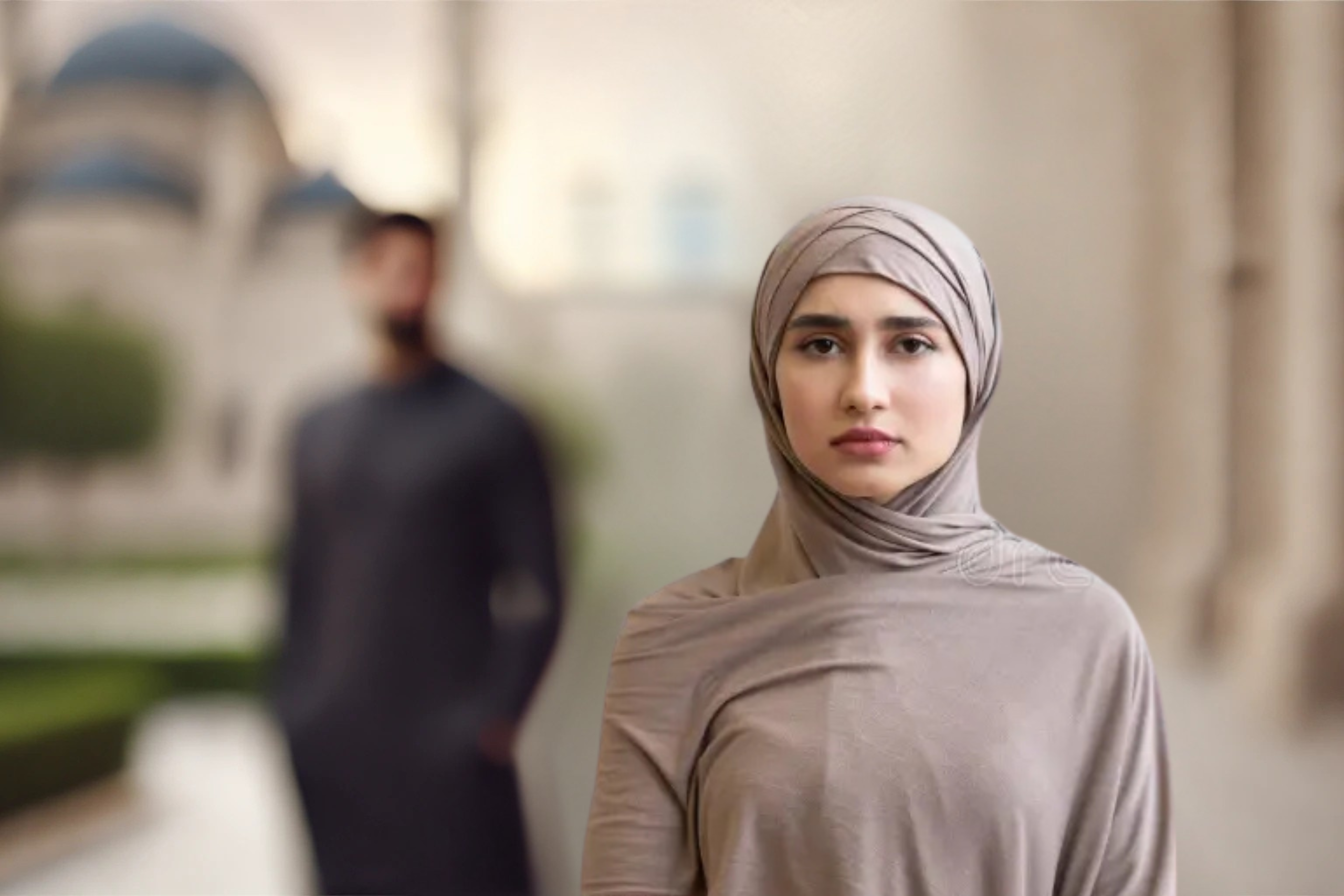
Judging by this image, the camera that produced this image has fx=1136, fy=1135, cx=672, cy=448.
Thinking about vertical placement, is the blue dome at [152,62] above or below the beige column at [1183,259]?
above

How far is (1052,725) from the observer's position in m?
1.07

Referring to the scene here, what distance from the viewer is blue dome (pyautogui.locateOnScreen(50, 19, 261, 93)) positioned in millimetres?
1788

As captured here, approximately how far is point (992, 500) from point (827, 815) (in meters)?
0.78

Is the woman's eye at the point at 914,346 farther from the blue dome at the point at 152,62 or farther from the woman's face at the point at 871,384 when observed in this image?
the blue dome at the point at 152,62

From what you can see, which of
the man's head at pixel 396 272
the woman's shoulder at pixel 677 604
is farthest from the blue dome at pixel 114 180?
the woman's shoulder at pixel 677 604

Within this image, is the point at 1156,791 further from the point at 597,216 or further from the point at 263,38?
the point at 263,38

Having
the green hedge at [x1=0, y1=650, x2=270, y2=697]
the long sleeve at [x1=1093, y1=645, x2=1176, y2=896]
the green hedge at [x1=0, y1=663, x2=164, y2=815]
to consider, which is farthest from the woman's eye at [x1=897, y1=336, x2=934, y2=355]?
the green hedge at [x1=0, y1=663, x2=164, y2=815]

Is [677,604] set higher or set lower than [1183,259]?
lower

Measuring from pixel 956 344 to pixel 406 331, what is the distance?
98 cm

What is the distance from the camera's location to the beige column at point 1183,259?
1.70 meters

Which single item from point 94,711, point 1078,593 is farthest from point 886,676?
point 94,711

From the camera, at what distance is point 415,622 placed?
1722 millimetres

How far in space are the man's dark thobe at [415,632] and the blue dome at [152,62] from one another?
0.55 m

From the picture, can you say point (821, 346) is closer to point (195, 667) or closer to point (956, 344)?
point (956, 344)
